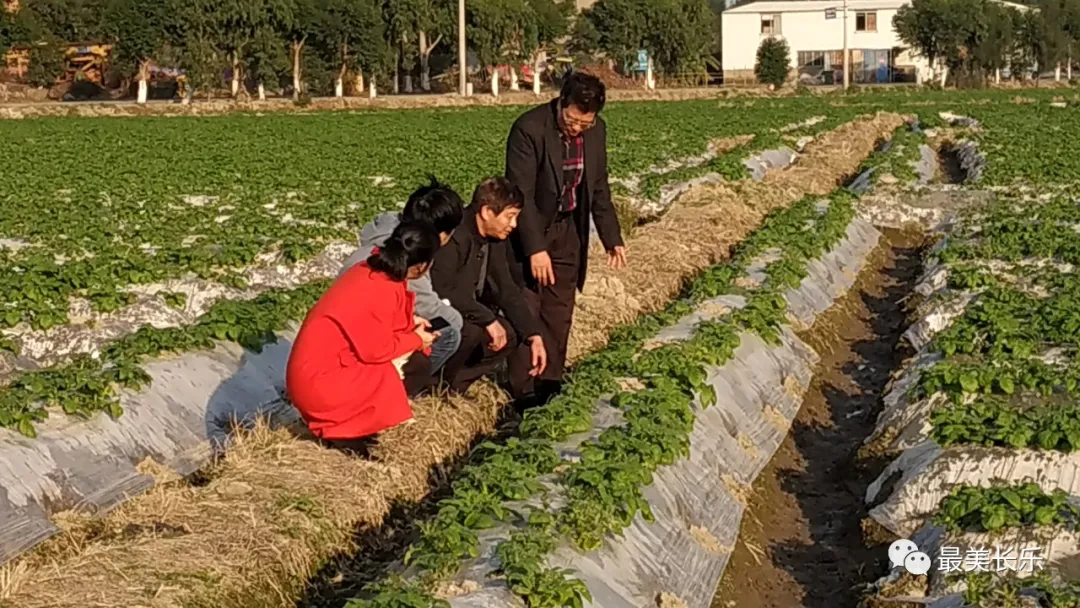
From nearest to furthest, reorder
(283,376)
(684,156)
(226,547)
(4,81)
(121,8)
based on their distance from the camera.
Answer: (226,547)
(283,376)
(684,156)
(121,8)
(4,81)

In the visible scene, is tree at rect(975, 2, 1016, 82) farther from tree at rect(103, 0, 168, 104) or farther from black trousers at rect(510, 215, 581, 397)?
black trousers at rect(510, 215, 581, 397)

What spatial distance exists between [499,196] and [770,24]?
7727 centimetres

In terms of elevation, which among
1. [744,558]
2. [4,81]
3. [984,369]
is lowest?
[744,558]

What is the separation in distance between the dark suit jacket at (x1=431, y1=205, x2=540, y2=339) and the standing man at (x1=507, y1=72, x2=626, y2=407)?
174 millimetres

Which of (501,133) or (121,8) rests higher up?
(121,8)

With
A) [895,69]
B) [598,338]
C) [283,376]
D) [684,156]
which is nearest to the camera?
[283,376]

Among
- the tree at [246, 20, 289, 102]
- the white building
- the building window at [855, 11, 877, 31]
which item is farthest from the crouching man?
the building window at [855, 11, 877, 31]

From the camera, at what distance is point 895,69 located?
79875mm

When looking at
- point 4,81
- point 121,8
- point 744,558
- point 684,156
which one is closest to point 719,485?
point 744,558

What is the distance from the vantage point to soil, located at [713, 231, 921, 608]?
620 cm

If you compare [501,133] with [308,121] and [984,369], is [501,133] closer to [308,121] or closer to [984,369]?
[308,121]

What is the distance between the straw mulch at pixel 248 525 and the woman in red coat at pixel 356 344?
30 centimetres

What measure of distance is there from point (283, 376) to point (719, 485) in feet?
10.9

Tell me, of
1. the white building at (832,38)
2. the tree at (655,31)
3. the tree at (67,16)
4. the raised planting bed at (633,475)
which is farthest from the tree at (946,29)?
the raised planting bed at (633,475)
